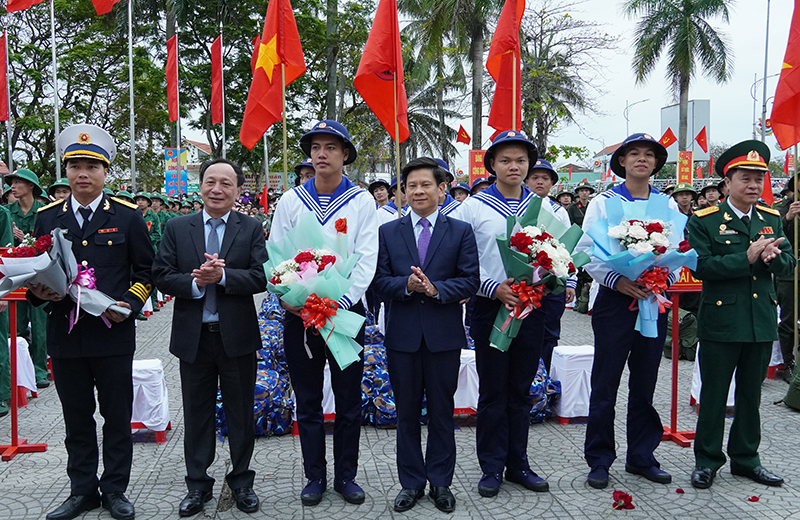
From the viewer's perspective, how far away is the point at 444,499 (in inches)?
157

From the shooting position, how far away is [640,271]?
4109 mm

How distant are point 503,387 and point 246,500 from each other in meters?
1.79

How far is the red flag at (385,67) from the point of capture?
17.0 ft

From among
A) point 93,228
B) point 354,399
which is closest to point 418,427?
point 354,399

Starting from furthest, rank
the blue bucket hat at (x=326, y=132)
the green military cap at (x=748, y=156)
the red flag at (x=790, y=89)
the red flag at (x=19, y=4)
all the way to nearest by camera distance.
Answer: the red flag at (x=19, y=4) → the red flag at (x=790, y=89) → the green military cap at (x=748, y=156) → the blue bucket hat at (x=326, y=132)

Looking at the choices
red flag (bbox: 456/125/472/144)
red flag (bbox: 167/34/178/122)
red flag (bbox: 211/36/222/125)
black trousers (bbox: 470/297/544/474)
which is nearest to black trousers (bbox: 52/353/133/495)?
black trousers (bbox: 470/297/544/474)

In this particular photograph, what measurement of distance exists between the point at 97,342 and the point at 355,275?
1616mm

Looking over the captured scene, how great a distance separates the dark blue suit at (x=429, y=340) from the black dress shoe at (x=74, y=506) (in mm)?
1932

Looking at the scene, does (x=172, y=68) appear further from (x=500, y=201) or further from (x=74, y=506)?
(x=74, y=506)

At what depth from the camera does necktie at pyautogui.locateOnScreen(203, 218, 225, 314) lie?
3.96 meters

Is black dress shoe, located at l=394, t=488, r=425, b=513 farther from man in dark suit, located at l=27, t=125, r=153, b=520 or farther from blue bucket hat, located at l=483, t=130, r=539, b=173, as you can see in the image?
blue bucket hat, located at l=483, t=130, r=539, b=173

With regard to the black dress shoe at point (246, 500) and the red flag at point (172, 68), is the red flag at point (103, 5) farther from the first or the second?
the red flag at point (172, 68)

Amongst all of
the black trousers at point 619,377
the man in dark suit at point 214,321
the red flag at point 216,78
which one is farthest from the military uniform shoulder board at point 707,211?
the red flag at point 216,78

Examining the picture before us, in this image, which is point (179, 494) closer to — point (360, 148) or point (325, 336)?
point (325, 336)
